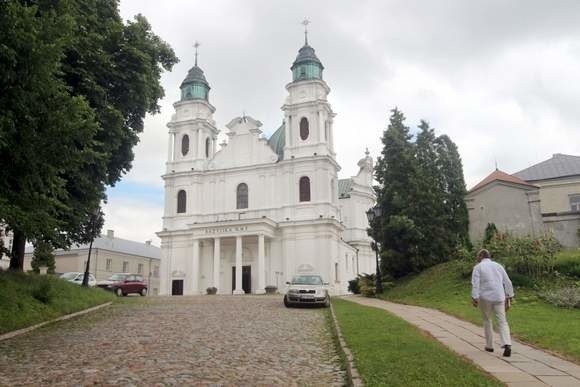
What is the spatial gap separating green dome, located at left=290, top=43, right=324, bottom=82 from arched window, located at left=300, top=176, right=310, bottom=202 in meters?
9.47

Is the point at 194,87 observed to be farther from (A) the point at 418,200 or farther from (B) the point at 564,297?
(B) the point at 564,297

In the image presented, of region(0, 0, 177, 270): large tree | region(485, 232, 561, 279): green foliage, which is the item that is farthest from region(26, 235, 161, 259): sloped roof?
region(485, 232, 561, 279): green foliage

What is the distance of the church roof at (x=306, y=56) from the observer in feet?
151

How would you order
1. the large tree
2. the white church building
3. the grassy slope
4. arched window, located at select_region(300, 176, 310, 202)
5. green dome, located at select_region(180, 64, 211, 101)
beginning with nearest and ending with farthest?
the large tree, the grassy slope, the white church building, arched window, located at select_region(300, 176, 310, 202), green dome, located at select_region(180, 64, 211, 101)

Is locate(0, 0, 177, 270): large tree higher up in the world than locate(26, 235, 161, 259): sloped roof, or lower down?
lower down

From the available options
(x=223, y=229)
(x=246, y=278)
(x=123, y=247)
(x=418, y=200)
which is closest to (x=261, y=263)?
(x=246, y=278)

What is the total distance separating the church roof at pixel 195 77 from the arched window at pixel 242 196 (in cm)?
1208

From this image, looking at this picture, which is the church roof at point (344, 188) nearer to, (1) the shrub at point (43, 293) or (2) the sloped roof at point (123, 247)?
(2) the sloped roof at point (123, 247)

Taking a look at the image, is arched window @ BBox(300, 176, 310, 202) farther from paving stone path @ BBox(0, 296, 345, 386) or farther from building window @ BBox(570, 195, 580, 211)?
paving stone path @ BBox(0, 296, 345, 386)

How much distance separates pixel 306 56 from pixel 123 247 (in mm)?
33088

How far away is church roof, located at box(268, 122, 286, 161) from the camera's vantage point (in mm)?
48356

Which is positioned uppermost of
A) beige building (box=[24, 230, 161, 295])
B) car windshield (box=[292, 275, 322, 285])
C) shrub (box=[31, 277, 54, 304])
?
beige building (box=[24, 230, 161, 295])

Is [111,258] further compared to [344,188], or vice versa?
[344,188]

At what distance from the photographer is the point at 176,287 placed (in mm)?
44344
